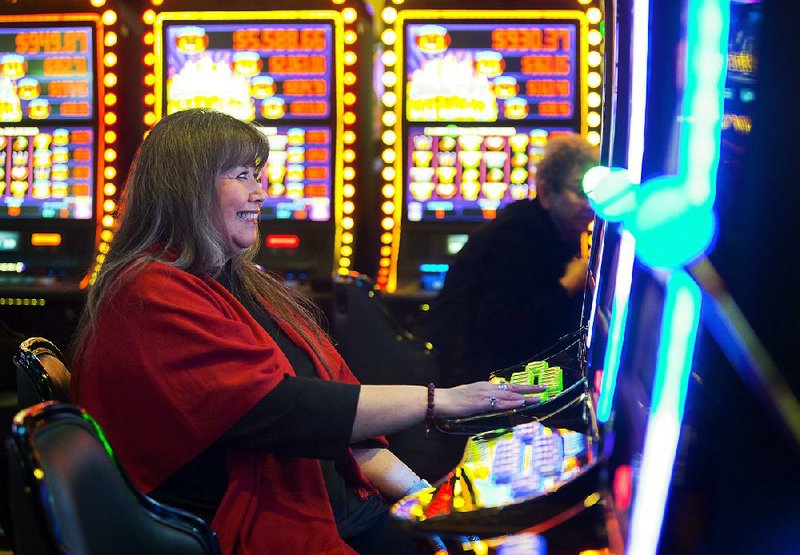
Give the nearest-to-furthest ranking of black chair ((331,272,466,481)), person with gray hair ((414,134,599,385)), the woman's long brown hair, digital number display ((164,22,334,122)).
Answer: the woman's long brown hair → person with gray hair ((414,134,599,385)) → black chair ((331,272,466,481)) → digital number display ((164,22,334,122))

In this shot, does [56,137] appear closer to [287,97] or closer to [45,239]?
[45,239]

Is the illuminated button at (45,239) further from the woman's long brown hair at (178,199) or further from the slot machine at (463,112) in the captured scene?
the woman's long brown hair at (178,199)

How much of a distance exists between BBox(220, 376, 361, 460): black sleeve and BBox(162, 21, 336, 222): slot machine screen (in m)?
3.00

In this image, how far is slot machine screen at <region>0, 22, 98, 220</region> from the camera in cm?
466

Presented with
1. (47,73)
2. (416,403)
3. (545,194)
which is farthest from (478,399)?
(47,73)

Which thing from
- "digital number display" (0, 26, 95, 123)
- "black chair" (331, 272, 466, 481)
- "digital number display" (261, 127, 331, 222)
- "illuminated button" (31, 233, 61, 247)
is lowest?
"black chair" (331, 272, 466, 481)

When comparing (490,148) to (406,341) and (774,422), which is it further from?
(774,422)

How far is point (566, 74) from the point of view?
14.3 feet

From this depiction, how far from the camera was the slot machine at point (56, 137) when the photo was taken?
464cm

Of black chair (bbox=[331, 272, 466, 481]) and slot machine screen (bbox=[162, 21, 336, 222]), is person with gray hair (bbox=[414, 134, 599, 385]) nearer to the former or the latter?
black chair (bbox=[331, 272, 466, 481])

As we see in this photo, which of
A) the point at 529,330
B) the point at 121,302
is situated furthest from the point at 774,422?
the point at 529,330

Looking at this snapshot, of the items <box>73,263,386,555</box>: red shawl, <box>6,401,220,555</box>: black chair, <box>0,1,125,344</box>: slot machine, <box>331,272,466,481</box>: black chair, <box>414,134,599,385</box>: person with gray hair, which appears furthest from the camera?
<box>0,1,125,344</box>: slot machine

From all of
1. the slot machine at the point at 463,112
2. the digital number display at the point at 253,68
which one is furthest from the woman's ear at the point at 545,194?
the digital number display at the point at 253,68


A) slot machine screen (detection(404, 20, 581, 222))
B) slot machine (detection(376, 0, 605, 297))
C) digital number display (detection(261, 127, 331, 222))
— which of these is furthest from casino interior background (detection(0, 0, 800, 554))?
digital number display (detection(261, 127, 331, 222))
